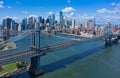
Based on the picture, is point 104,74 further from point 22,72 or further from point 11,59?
point 11,59

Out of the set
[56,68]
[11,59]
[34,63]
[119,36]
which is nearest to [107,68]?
[56,68]

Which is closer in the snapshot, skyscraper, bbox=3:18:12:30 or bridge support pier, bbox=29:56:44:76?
bridge support pier, bbox=29:56:44:76

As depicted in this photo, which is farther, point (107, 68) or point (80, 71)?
point (107, 68)

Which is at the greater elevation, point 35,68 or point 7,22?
point 7,22

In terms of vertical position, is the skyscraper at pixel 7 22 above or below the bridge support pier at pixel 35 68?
above

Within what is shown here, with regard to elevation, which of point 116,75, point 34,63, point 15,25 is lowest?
point 116,75

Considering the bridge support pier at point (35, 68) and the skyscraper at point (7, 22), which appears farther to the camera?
the skyscraper at point (7, 22)

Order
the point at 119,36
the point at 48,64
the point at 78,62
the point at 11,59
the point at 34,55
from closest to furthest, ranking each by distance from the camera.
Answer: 1. the point at 11,59
2. the point at 34,55
3. the point at 48,64
4. the point at 78,62
5. the point at 119,36

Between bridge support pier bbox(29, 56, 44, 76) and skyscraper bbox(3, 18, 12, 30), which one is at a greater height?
skyscraper bbox(3, 18, 12, 30)

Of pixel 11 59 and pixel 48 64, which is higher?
pixel 11 59

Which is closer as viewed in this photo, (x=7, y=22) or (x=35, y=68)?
(x=35, y=68)

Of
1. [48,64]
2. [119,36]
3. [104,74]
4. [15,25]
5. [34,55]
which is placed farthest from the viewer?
[15,25]
